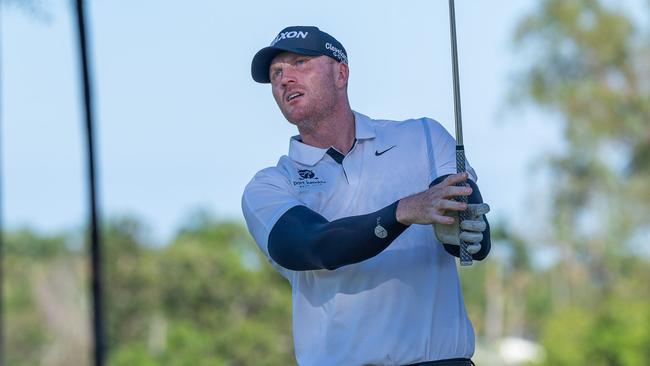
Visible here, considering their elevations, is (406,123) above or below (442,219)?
above

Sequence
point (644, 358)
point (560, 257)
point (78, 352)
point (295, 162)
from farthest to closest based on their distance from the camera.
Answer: point (78, 352) → point (560, 257) → point (644, 358) → point (295, 162)

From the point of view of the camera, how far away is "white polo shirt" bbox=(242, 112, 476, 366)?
429 cm

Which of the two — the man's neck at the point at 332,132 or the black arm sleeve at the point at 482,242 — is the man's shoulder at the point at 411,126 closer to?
the man's neck at the point at 332,132

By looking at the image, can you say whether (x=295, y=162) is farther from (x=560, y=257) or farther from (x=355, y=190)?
(x=560, y=257)

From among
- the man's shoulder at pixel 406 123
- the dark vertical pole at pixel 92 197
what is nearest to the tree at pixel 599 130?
the dark vertical pole at pixel 92 197

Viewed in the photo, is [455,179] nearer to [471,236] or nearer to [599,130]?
[471,236]

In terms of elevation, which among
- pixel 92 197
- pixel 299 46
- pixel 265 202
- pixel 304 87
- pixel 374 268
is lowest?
pixel 374 268

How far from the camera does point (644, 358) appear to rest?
94.7ft

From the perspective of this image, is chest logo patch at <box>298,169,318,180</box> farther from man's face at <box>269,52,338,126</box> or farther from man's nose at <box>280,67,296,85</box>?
man's nose at <box>280,67,296,85</box>

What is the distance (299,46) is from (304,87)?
13 cm

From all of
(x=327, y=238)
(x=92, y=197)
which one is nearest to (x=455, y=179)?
(x=327, y=238)

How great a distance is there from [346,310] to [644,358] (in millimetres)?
25547

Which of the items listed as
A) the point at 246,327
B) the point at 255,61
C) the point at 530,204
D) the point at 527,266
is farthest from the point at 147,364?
the point at 255,61

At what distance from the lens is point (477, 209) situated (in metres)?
4.02
